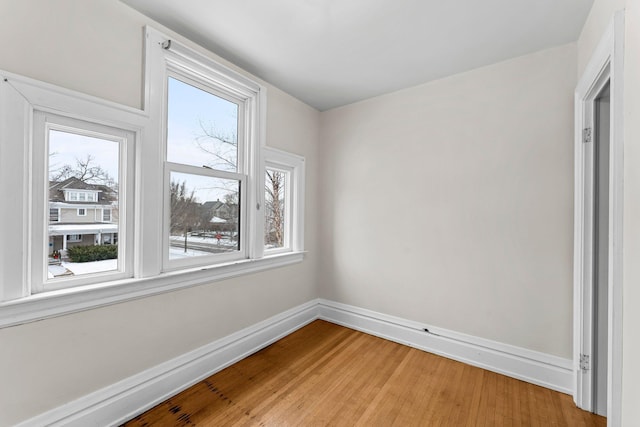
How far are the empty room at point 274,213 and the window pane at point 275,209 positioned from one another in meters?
0.03

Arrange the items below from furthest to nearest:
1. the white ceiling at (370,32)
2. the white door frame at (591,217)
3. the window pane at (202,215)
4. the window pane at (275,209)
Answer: the window pane at (275,209) → the window pane at (202,215) → the white ceiling at (370,32) → the white door frame at (591,217)

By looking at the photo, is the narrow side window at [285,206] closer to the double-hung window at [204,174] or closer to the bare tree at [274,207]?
the bare tree at [274,207]

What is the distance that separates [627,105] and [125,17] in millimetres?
2601

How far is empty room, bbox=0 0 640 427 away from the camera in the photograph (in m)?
1.33

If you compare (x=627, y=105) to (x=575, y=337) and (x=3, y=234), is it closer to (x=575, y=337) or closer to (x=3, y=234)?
(x=575, y=337)

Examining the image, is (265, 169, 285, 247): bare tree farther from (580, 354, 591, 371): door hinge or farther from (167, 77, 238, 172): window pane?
(580, 354, 591, 371): door hinge

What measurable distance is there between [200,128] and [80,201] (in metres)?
0.97

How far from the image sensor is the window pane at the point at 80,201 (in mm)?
1471

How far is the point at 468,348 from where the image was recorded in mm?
2289

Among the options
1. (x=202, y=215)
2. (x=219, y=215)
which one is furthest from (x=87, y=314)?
(x=219, y=215)

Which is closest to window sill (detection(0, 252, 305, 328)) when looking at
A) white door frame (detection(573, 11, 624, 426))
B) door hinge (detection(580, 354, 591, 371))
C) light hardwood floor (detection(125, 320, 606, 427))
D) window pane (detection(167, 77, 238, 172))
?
light hardwood floor (detection(125, 320, 606, 427))

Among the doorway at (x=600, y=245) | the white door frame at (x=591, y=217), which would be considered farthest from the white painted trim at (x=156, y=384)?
the doorway at (x=600, y=245)

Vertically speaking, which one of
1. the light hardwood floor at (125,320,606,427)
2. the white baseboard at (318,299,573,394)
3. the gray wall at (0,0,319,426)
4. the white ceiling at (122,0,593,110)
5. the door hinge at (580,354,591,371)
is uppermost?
the white ceiling at (122,0,593,110)

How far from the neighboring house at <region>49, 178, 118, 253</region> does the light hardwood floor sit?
1131mm
